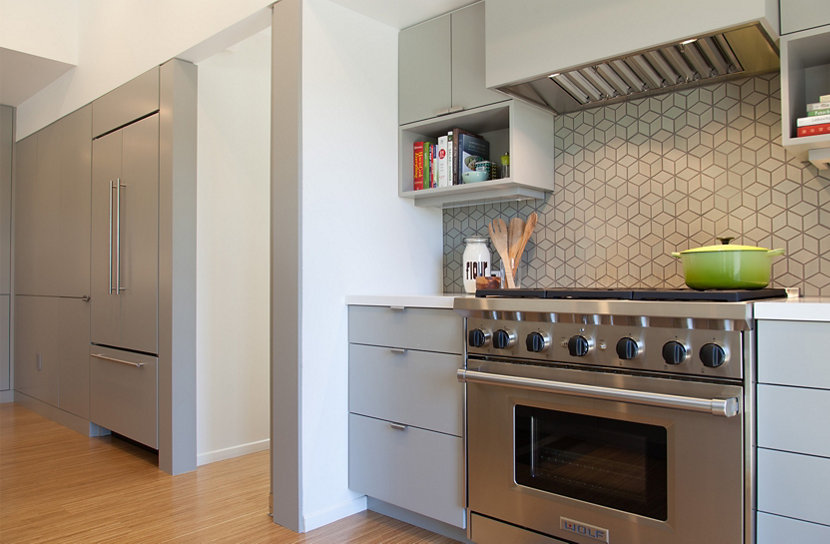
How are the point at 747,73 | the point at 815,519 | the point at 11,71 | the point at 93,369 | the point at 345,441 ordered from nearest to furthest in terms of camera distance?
the point at 815,519, the point at 747,73, the point at 345,441, the point at 93,369, the point at 11,71

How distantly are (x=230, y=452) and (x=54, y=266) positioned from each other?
6.96 ft

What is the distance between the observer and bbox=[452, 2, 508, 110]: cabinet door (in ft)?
8.34

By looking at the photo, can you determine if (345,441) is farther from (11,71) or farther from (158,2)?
(11,71)

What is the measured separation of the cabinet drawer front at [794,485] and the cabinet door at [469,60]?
1.61 m

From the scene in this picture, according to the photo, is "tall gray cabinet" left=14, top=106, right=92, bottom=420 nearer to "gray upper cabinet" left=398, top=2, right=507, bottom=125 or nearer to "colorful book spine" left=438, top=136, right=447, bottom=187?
"gray upper cabinet" left=398, top=2, right=507, bottom=125

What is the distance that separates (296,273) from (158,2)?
1896mm

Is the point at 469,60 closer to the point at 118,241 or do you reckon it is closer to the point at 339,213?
the point at 339,213

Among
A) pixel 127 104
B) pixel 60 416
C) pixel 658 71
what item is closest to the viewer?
pixel 658 71

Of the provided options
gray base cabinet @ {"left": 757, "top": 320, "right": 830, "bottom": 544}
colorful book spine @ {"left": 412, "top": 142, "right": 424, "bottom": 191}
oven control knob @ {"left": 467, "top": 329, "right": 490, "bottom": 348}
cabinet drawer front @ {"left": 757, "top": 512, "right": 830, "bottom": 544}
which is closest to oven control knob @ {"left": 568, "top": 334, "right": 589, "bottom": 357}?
oven control knob @ {"left": 467, "top": 329, "right": 490, "bottom": 348}

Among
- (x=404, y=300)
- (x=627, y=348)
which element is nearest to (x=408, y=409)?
(x=404, y=300)

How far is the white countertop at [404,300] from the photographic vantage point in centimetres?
223

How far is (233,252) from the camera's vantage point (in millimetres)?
3441

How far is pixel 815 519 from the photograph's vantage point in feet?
4.74

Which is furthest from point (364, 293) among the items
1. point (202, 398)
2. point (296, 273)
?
point (202, 398)
